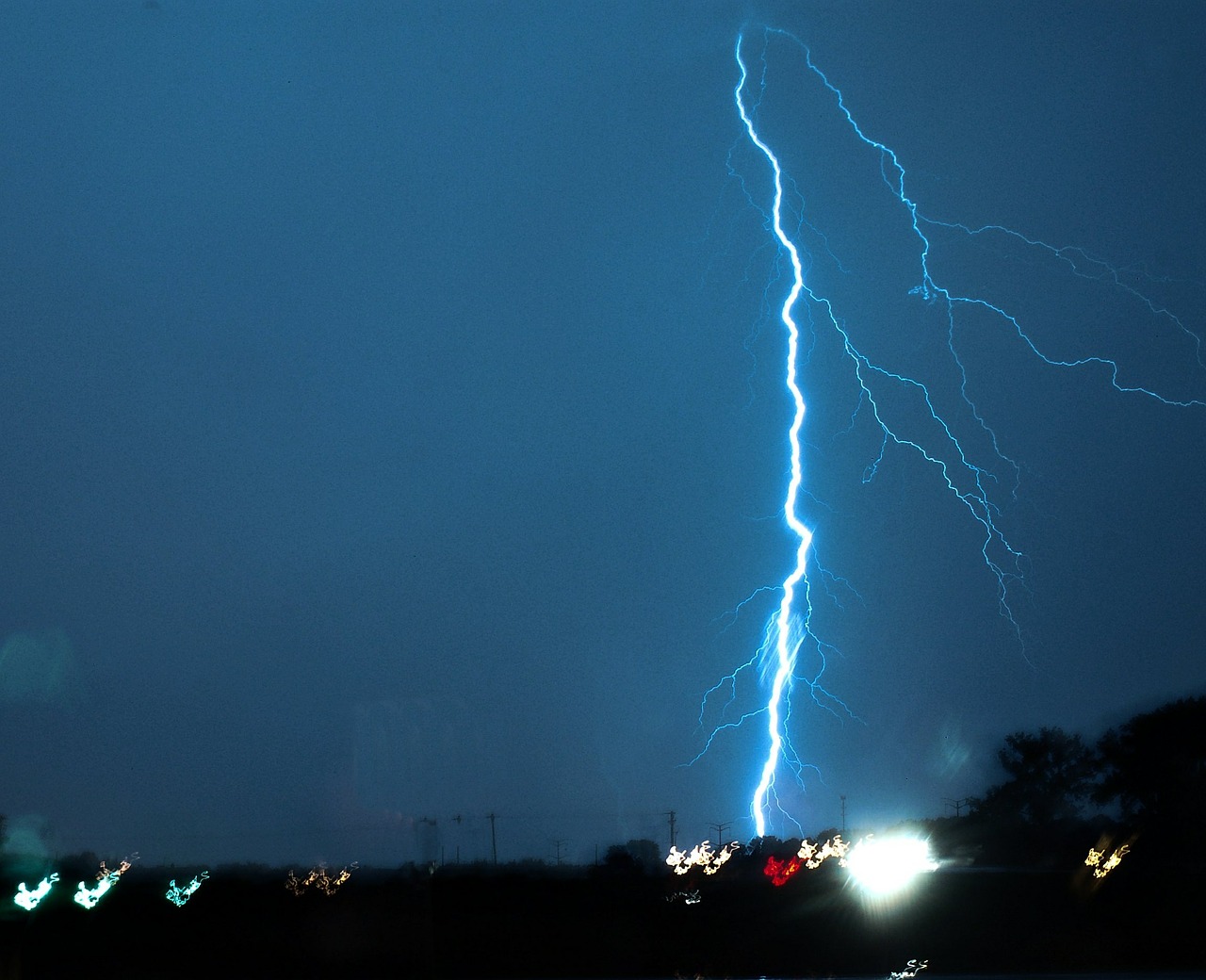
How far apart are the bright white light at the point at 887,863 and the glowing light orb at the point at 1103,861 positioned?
2.93 metres

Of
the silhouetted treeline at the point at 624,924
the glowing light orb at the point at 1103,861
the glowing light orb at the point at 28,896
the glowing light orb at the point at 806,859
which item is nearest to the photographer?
the glowing light orb at the point at 28,896

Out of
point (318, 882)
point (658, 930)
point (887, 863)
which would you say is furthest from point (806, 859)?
point (318, 882)

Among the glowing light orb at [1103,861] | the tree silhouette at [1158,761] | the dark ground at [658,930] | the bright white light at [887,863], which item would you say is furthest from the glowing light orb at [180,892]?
the tree silhouette at [1158,761]

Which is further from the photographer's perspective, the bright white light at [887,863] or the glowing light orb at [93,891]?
the bright white light at [887,863]

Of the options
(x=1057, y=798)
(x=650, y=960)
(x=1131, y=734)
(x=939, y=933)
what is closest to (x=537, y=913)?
(x=650, y=960)

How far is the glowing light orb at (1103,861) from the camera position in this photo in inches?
859

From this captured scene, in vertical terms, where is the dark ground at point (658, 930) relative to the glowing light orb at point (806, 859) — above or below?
below

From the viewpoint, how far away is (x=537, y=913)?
21.3 meters


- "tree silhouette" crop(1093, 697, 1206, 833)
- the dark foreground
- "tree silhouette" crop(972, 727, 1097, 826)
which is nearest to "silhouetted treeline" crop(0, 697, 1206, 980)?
the dark foreground

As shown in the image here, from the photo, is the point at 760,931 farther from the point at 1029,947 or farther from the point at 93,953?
the point at 93,953

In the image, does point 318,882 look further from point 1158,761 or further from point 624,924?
point 1158,761

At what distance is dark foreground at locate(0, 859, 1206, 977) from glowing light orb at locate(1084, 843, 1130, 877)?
0.91 ft

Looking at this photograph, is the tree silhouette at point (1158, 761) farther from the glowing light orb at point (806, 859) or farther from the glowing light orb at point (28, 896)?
the glowing light orb at point (28, 896)

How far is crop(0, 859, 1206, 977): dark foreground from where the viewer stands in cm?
1719
